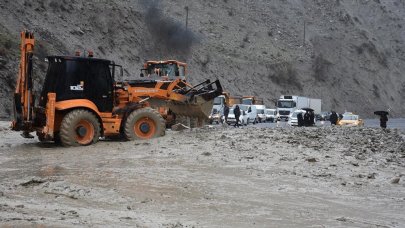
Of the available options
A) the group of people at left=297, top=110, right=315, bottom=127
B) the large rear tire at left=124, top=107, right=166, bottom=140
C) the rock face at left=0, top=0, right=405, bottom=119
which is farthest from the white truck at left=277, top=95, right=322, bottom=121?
the large rear tire at left=124, top=107, right=166, bottom=140

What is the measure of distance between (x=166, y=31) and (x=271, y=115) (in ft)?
46.5

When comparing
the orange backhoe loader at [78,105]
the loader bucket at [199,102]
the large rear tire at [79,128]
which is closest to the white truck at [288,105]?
the loader bucket at [199,102]

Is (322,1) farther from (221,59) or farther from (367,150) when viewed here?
(367,150)

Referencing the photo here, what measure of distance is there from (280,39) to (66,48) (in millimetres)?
35477

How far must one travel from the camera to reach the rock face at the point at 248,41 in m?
48.9

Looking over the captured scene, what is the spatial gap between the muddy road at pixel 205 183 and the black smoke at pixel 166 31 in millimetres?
39426

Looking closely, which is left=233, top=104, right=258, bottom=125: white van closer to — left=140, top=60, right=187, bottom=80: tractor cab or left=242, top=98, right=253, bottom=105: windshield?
left=242, top=98, right=253, bottom=105: windshield

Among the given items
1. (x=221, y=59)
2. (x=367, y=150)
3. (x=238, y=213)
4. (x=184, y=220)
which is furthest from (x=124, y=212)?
(x=221, y=59)

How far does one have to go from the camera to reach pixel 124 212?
9969mm

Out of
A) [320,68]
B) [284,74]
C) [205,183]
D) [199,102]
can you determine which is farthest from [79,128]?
[320,68]

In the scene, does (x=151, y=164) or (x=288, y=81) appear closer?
(x=151, y=164)

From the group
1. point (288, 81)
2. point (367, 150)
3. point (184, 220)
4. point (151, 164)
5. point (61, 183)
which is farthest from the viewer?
point (288, 81)

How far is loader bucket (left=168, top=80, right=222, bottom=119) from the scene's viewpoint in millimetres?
23625

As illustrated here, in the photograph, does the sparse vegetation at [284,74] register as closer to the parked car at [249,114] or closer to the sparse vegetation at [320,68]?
the sparse vegetation at [320,68]
